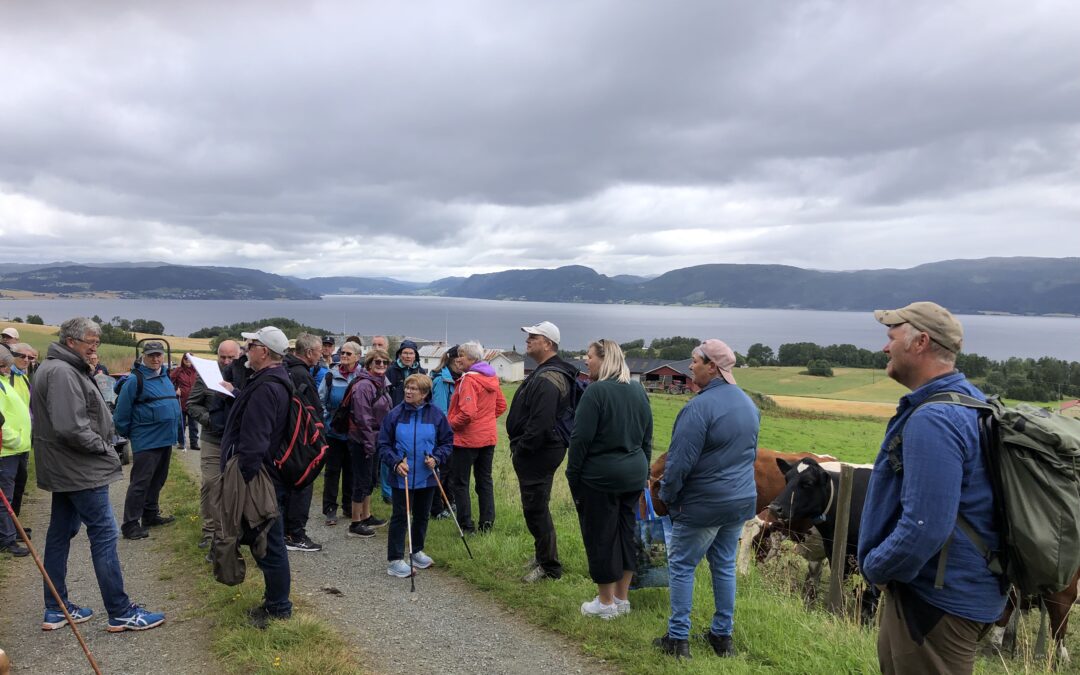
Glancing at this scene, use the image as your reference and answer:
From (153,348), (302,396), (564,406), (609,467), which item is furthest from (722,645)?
(153,348)

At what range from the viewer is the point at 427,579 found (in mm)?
5891

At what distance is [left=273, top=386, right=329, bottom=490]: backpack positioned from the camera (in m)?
4.63

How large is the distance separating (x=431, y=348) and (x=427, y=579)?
78950 mm

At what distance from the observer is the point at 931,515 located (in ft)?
8.20

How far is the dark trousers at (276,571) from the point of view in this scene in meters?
4.58

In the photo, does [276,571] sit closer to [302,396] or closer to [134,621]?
[134,621]

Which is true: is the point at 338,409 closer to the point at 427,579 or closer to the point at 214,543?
the point at 427,579

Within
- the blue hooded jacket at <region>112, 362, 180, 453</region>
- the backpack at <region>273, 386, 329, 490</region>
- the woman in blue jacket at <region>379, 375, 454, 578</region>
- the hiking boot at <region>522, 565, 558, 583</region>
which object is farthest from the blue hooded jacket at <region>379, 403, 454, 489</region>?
the blue hooded jacket at <region>112, 362, 180, 453</region>

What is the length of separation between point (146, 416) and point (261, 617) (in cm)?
363

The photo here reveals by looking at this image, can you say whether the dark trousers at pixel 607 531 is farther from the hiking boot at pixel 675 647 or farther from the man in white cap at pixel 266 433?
the man in white cap at pixel 266 433

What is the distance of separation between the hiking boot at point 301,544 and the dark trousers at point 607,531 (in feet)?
10.8

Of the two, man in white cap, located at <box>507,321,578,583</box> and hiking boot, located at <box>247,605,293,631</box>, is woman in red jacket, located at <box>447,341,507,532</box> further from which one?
hiking boot, located at <box>247,605,293,631</box>

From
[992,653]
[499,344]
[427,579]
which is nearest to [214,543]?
[427,579]

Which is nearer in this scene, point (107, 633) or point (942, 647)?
point (942, 647)
